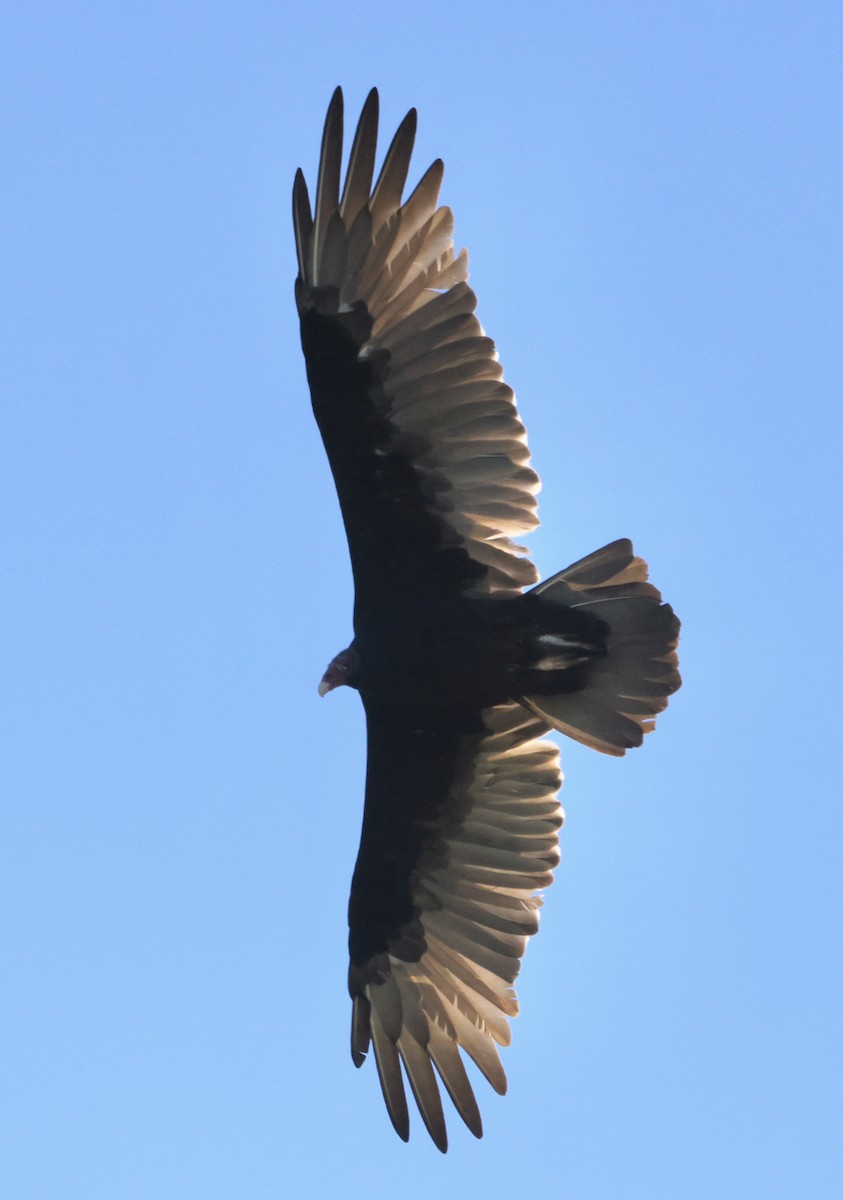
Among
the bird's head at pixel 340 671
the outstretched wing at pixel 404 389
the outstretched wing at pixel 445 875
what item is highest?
the outstretched wing at pixel 404 389

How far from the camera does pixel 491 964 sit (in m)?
6.89

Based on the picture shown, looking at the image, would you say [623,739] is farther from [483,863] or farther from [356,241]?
[356,241]

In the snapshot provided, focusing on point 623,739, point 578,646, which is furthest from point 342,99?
point 623,739

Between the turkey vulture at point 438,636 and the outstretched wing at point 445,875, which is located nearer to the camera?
the turkey vulture at point 438,636

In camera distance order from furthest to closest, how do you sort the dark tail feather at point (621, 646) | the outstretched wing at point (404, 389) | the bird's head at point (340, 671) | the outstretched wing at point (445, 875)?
the outstretched wing at point (445, 875)
the bird's head at point (340, 671)
the dark tail feather at point (621, 646)
the outstretched wing at point (404, 389)

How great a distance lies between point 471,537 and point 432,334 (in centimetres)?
76

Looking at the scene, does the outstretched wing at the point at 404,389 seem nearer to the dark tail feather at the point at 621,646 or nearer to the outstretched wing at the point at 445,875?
the dark tail feather at the point at 621,646

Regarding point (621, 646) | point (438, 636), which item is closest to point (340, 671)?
point (438, 636)

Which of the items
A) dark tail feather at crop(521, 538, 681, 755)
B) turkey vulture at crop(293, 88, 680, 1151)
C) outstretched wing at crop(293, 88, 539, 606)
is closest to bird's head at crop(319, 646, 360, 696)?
turkey vulture at crop(293, 88, 680, 1151)

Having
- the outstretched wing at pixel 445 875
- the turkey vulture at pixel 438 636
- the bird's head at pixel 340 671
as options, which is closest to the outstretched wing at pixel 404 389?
the turkey vulture at pixel 438 636

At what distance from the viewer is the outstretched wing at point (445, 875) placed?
269 inches

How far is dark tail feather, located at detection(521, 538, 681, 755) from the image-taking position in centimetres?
632

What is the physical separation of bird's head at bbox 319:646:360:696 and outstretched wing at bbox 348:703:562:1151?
270 millimetres

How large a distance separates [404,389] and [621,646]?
121cm
